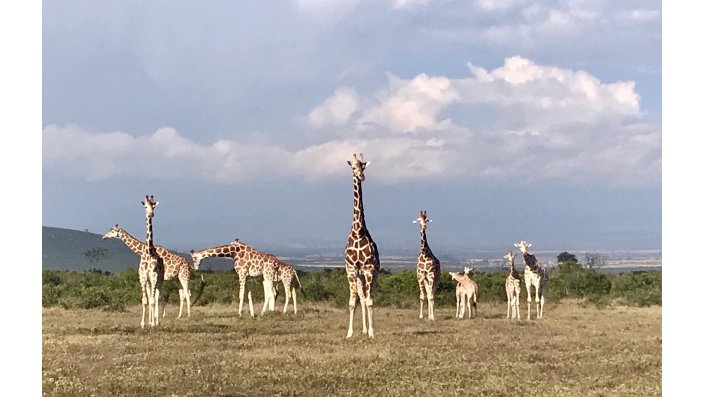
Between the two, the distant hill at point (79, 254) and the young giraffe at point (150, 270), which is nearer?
the young giraffe at point (150, 270)

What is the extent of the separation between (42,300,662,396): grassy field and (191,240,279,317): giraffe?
192 centimetres

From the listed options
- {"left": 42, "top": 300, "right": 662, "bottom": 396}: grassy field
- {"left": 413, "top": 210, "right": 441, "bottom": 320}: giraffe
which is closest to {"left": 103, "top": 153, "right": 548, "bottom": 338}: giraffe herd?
{"left": 413, "top": 210, "right": 441, "bottom": 320}: giraffe

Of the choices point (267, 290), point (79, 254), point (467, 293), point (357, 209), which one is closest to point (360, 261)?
point (357, 209)

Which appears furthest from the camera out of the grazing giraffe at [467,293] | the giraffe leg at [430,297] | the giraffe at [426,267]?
the grazing giraffe at [467,293]

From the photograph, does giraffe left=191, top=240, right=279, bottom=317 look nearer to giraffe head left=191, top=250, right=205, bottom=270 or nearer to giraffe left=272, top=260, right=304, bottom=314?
giraffe head left=191, top=250, right=205, bottom=270

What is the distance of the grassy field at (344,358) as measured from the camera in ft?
35.4

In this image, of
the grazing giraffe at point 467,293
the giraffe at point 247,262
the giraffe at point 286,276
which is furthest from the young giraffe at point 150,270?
the grazing giraffe at point 467,293

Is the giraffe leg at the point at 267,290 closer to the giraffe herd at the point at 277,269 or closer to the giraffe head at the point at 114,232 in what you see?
the giraffe herd at the point at 277,269

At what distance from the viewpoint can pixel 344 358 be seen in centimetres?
1216

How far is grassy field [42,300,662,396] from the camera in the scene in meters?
10.8

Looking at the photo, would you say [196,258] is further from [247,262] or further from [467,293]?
[467,293]

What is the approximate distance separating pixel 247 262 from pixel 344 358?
7193 millimetres

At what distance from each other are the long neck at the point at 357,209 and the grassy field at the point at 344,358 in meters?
1.82
